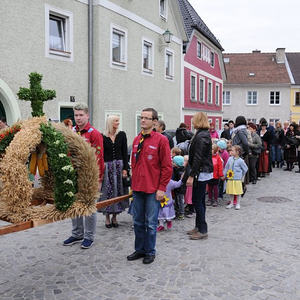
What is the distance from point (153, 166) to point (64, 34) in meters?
8.80

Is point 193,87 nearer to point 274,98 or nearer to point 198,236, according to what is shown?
point 198,236

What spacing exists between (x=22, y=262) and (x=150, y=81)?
43.0 feet

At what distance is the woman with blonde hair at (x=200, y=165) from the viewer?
600 cm

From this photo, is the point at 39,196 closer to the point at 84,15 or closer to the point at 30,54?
the point at 30,54

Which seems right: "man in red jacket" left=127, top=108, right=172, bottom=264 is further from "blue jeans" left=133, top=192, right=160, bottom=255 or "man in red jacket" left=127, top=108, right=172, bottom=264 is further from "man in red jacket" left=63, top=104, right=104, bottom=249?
"man in red jacket" left=63, top=104, right=104, bottom=249

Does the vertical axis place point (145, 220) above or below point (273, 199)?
above

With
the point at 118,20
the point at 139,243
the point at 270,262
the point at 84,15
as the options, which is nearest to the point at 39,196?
the point at 139,243

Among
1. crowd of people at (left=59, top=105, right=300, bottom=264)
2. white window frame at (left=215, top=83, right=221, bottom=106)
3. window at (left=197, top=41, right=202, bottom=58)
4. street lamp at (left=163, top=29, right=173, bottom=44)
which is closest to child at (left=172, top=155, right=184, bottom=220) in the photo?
crowd of people at (left=59, top=105, right=300, bottom=264)

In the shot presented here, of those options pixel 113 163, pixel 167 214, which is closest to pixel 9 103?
pixel 113 163

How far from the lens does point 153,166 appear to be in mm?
5020

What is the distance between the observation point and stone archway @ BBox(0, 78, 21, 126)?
10.2m

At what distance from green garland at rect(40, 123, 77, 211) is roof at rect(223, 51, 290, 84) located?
45.3 meters

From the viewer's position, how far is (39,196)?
4.38m

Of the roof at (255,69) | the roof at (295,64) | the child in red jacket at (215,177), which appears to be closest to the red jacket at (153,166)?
the child in red jacket at (215,177)
